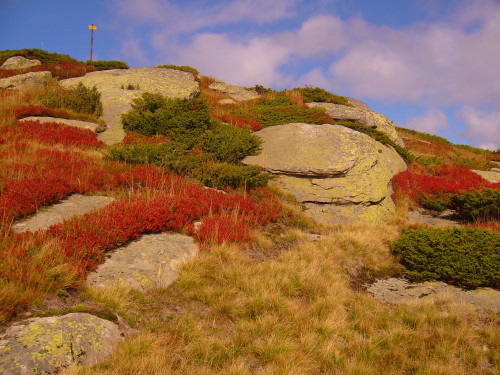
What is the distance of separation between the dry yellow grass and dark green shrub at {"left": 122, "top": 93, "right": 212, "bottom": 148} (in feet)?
22.2

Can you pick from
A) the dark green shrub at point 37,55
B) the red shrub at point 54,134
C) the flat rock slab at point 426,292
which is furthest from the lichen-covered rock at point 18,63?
the flat rock slab at point 426,292

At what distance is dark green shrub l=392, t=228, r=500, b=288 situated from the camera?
636 centimetres

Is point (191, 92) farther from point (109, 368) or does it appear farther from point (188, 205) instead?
point (109, 368)

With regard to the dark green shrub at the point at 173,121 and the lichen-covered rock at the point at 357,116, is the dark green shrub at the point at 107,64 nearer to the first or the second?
the dark green shrub at the point at 173,121

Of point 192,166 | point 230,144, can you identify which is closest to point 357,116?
point 230,144

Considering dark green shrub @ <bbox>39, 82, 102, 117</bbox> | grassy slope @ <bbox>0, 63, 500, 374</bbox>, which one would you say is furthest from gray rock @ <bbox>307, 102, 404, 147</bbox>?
grassy slope @ <bbox>0, 63, 500, 374</bbox>

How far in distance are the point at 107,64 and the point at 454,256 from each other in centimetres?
2272

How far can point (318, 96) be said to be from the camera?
19578mm

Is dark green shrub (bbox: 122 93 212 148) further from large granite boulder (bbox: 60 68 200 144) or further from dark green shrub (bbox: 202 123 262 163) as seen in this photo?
large granite boulder (bbox: 60 68 200 144)

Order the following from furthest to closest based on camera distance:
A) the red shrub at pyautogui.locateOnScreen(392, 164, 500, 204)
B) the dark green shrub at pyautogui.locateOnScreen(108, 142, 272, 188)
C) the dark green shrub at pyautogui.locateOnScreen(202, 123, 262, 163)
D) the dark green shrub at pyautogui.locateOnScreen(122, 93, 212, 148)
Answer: the red shrub at pyautogui.locateOnScreen(392, 164, 500, 204), the dark green shrub at pyautogui.locateOnScreen(122, 93, 212, 148), the dark green shrub at pyautogui.locateOnScreen(202, 123, 262, 163), the dark green shrub at pyautogui.locateOnScreen(108, 142, 272, 188)

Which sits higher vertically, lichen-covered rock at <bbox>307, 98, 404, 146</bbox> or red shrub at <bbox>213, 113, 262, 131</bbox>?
lichen-covered rock at <bbox>307, 98, 404, 146</bbox>

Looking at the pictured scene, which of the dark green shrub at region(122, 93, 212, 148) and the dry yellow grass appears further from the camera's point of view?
the dark green shrub at region(122, 93, 212, 148)

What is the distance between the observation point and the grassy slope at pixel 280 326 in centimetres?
369

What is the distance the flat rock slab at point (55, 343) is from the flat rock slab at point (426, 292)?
4734 millimetres
